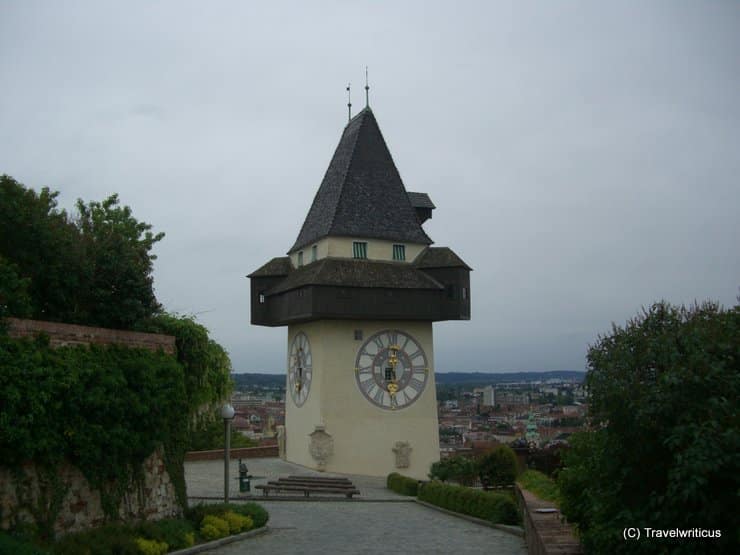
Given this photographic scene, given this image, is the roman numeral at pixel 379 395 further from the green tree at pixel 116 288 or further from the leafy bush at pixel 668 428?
the leafy bush at pixel 668 428

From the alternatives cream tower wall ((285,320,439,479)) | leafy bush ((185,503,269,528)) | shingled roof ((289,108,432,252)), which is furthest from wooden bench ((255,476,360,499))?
shingled roof ((289,108,432,252))

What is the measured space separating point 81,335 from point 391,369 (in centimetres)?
1796

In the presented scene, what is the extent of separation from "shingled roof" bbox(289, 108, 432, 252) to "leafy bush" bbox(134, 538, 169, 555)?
60.0 feet

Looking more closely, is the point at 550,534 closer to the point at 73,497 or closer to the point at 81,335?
the point at 73,497

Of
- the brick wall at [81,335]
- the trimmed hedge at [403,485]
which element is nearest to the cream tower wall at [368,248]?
the trimmed hedge at [403,485]

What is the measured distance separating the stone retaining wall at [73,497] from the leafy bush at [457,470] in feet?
40.8

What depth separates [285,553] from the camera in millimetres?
13609

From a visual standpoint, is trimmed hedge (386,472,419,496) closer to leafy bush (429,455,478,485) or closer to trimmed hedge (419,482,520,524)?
leafy bush (429,455,478,485)

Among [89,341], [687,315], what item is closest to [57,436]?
[89,341]

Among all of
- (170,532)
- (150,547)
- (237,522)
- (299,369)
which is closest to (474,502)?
(237,522)

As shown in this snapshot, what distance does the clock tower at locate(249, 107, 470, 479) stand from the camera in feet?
94.6

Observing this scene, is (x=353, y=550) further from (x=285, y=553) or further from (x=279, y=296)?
(x=279, y=296)

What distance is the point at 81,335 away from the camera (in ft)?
41.5

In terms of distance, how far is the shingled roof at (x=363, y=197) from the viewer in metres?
30.8
